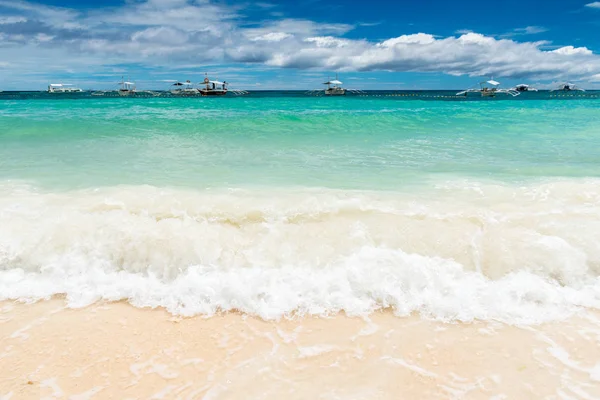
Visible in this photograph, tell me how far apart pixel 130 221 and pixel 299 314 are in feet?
10.7

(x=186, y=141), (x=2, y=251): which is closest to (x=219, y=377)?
(x=2, y=251)

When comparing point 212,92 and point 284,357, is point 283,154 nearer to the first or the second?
point 284,357

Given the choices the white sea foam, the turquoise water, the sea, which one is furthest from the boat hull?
the white sea foam

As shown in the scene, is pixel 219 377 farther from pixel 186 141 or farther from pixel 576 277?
pixel 186 141

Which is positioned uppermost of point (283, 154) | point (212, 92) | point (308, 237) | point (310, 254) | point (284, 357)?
point (212, 92)

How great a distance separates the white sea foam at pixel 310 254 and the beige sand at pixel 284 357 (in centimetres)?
27

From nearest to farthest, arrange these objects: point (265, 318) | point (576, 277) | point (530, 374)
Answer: point (530, 374), point (265, 318), point (576, 277)

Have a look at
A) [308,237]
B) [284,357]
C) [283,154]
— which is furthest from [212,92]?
[284,357]

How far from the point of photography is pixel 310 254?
5.52 m

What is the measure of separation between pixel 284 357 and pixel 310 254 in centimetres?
191

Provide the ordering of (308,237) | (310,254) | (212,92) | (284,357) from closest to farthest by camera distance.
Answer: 1. (284,357)
2. (310,254)
3. (308,237)
4. (212,92)

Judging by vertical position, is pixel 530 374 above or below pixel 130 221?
below

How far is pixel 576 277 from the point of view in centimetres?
503

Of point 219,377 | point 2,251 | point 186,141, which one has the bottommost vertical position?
point 219,377
